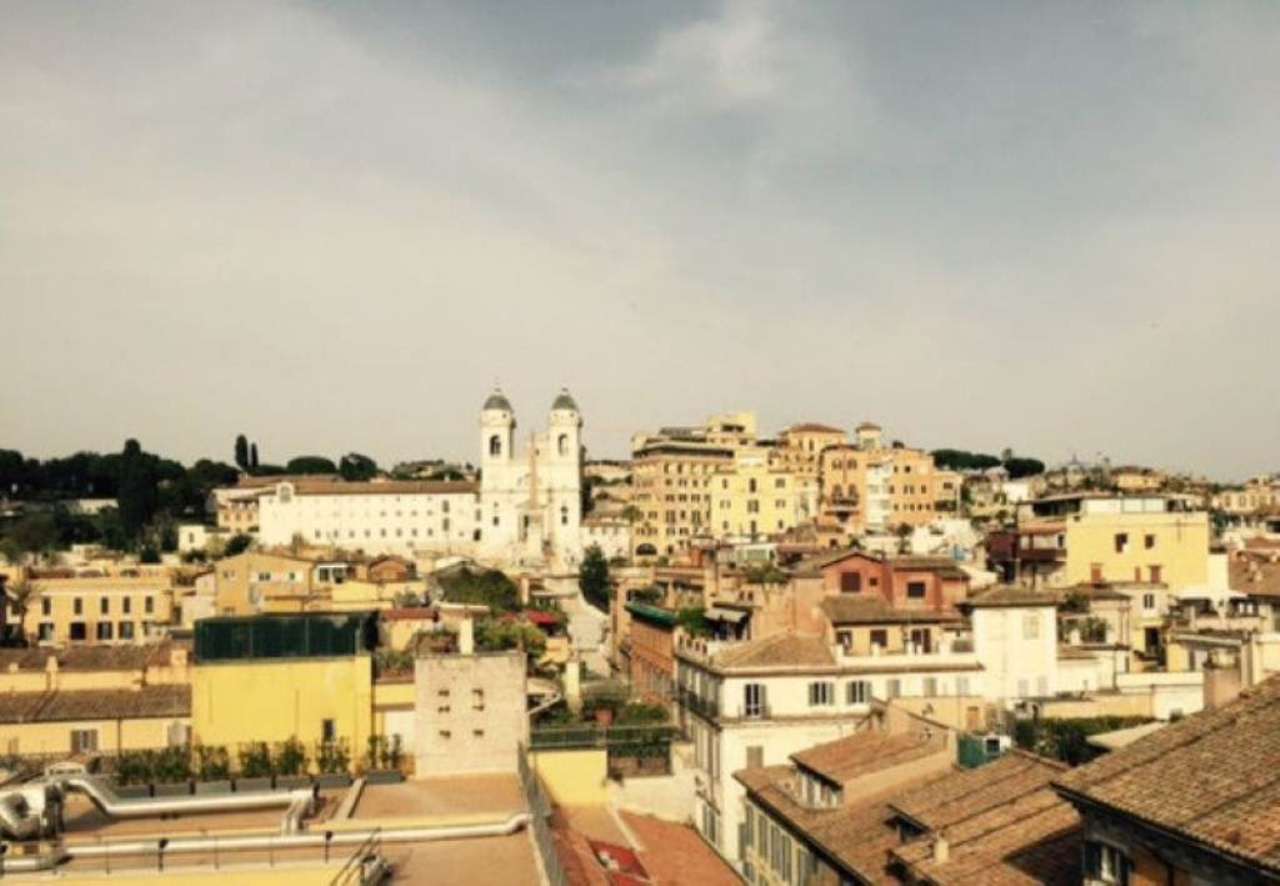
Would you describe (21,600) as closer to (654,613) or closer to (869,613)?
(654,613)

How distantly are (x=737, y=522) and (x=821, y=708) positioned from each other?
312 ft

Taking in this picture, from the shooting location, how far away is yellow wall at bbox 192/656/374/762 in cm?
2852

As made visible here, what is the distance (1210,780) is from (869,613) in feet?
83.7

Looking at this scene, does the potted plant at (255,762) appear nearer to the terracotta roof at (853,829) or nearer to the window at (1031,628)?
the terracotta roof at (853,829)

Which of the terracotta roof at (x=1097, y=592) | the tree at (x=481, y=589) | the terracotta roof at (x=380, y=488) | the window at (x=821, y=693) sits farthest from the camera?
the terracotta roof at (x=380, y=488)

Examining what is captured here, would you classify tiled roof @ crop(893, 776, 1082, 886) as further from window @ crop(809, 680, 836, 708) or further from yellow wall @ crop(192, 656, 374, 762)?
window @ crop(809, 680, 836, 708)

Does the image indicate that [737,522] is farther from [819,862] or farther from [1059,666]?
[819,862]

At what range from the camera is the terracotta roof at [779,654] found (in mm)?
35656

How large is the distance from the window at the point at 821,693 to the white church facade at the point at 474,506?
123711 millimetres

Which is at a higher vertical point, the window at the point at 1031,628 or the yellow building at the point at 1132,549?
the yellow building at the point at 1132,549

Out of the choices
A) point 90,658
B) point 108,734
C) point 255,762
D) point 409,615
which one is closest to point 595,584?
point 409,615

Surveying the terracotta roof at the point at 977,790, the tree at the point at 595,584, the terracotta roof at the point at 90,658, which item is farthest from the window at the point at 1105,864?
the tree at the point at 595,584

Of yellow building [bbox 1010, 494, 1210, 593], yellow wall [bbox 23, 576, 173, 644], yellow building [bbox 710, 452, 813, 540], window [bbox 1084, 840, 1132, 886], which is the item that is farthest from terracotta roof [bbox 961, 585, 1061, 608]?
yellow building [bbox 710, 452, 813, 540]

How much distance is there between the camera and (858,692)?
1410 inches
